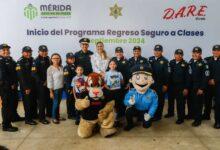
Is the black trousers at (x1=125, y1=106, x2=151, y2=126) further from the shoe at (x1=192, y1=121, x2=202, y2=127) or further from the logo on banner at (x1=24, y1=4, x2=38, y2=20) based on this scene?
the logo on banner at (x1=24, y1=4, x2=38, y2=20)

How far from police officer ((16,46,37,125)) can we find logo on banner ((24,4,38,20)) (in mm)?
1852

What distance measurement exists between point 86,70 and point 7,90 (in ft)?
5.71

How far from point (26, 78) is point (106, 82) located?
1519 mm

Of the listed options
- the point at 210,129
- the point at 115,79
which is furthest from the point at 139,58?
the point at 210,129

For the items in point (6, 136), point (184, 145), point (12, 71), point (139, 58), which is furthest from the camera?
point (139, 58)

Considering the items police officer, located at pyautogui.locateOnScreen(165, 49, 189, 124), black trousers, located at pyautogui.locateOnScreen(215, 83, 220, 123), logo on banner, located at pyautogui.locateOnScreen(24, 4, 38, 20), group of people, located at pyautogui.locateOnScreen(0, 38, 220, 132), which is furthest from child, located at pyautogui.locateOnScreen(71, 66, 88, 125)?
black trousers, located at pyautogui.locateOnScreen(215, 83, 220, 123)

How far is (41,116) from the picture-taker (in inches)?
247

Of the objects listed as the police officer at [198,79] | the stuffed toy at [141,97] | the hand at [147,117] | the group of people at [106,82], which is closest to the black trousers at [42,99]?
the group of people at [106,82]

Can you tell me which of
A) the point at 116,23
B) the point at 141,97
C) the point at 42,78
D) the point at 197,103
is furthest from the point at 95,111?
the point at 116,23

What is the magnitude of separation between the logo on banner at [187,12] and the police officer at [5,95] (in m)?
3.85

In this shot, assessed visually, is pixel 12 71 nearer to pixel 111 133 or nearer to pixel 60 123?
pixel 60 123

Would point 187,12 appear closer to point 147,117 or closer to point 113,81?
point 113,81

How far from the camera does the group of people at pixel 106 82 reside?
5871mm

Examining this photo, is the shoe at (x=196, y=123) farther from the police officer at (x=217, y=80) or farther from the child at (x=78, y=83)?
the child at (x=78, y=83)
